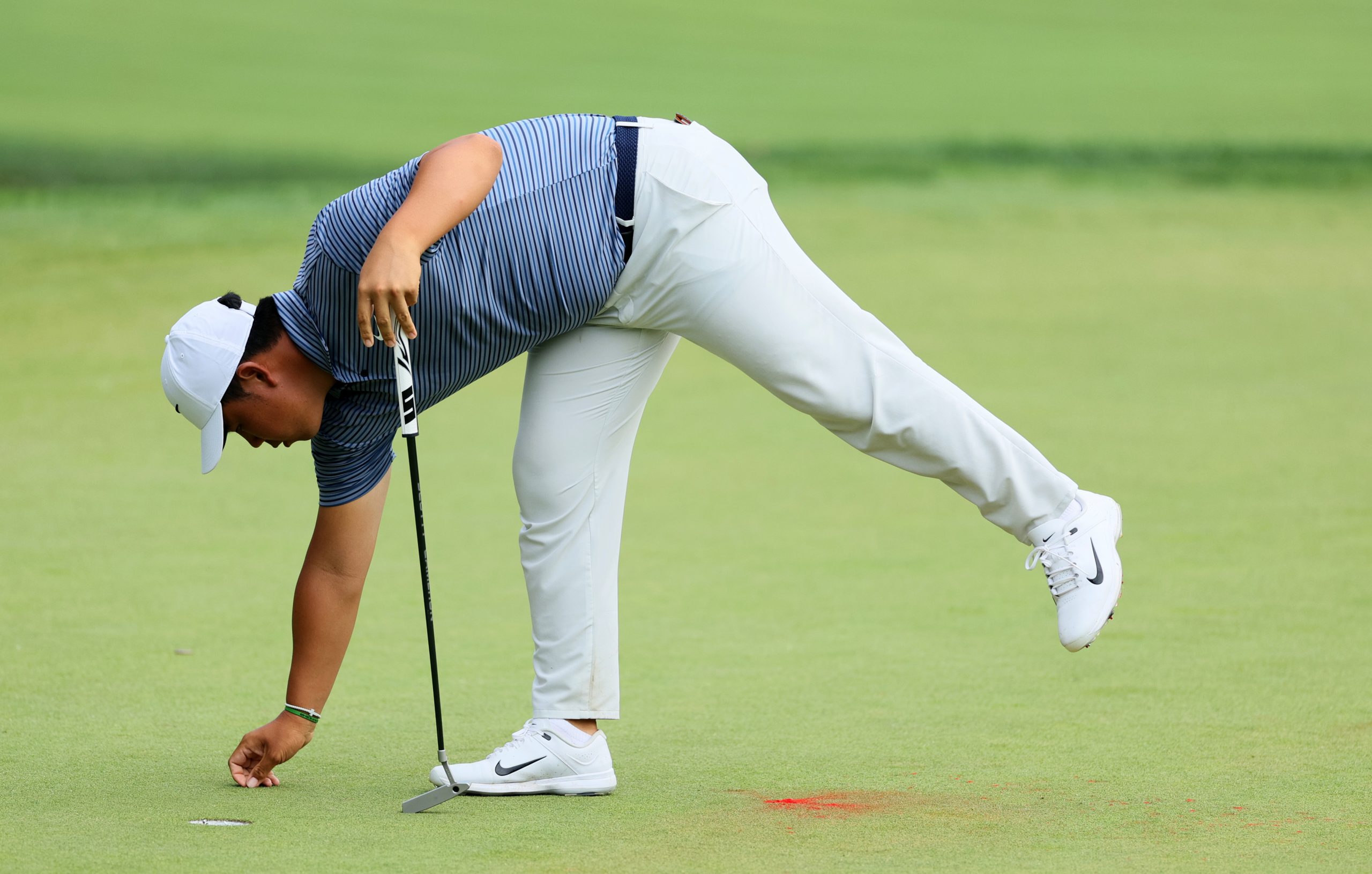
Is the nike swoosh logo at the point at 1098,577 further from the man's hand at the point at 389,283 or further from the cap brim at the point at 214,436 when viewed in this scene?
the cap brim at the point at 214,436

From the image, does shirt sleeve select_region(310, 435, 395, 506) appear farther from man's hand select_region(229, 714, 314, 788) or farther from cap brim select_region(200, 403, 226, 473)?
man's hand select_region(229, 714, 314, 788)

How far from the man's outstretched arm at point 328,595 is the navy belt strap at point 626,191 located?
554mm

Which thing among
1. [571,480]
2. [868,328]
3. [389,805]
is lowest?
[389,805]

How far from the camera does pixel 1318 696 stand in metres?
2.79

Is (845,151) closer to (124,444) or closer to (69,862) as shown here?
(124,444)

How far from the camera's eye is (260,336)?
219 centimetres

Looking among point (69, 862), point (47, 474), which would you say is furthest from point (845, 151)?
point (69, 862)

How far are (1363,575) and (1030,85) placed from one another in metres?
8.09

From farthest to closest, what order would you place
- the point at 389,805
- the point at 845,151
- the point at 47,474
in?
the point at 845,151, the point at 47,474, the point at 389,805

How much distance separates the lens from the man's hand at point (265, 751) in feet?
7.57

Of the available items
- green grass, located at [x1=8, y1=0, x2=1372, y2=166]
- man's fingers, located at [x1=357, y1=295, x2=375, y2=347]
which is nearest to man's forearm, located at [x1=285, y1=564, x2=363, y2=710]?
man's fingers, located at [x1=357, y1=295, x2=375, y2=347]

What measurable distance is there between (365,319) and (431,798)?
0.65 m

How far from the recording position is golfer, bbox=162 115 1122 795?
2.15 m

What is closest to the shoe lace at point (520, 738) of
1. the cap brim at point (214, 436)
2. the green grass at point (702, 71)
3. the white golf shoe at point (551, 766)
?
the white golf shoe at point (551, 766)
